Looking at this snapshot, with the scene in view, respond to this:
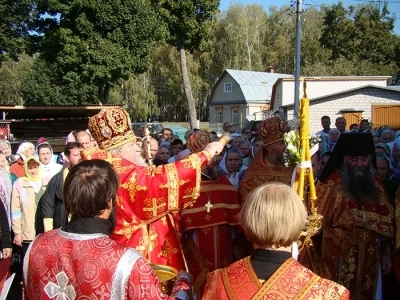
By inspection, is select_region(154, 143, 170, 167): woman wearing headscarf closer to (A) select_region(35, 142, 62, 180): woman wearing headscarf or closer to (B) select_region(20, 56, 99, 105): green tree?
(A) select_region(35, 142, 62, 180): woman wearing headscarf

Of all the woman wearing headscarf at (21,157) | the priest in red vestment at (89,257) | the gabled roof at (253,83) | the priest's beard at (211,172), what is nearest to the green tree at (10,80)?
the gabled roof at (253,83)

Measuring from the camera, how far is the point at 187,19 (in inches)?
1054

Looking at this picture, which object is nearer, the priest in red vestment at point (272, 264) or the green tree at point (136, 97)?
the priest in red vestment at point (272, 264)

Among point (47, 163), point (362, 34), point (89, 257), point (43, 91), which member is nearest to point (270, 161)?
point (89, 257)

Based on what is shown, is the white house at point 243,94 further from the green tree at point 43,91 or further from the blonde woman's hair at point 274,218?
the blonde woman's hair at point 274,218

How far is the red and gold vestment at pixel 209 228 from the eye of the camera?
442 cm

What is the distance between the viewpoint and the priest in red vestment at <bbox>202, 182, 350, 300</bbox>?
202cm

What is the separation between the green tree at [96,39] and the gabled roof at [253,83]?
2307 cm

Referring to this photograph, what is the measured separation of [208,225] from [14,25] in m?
23.1

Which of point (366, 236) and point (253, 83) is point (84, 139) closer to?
point (366, 236)

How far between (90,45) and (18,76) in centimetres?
4543

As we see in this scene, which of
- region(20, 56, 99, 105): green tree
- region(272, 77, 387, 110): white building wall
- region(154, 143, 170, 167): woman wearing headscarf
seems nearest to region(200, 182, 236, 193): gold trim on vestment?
region(154, 143, 170, 167): woman wearing headscarf

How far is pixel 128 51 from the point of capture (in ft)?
75.5

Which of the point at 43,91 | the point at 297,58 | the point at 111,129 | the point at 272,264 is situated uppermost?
the point at 297,58
